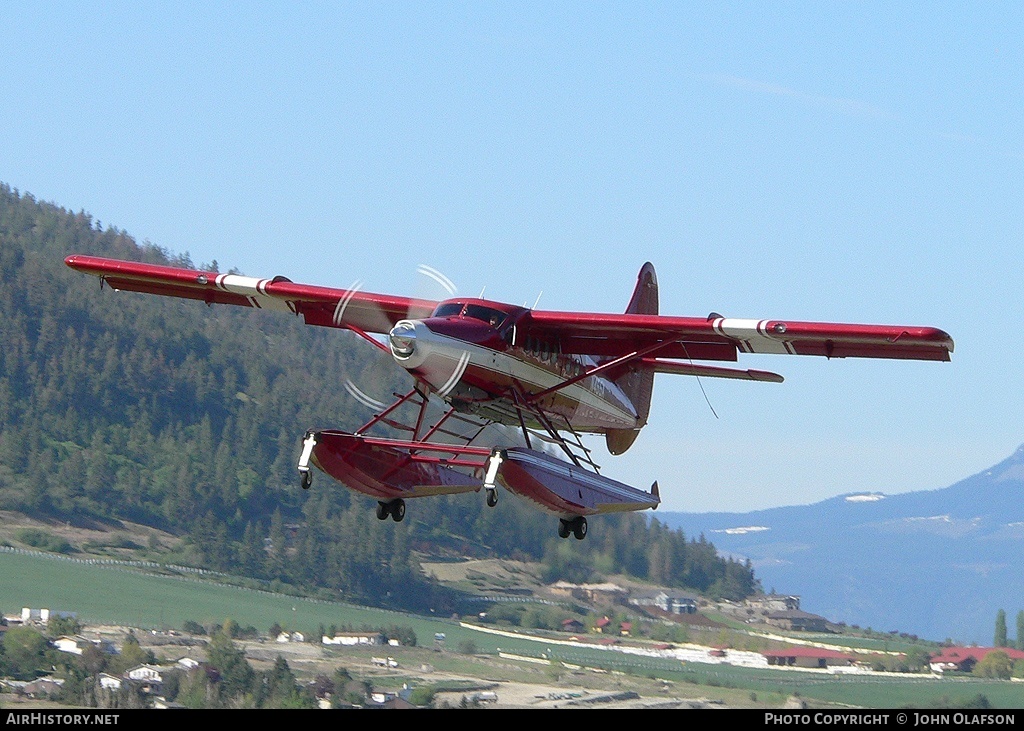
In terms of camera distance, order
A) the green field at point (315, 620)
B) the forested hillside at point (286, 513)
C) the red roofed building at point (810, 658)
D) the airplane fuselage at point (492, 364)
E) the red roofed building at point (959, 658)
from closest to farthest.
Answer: the airplane fuselage at point (492, 364), the green field at point (315, 620), the red roofed building at point (810, 658), the red roofed building at point (959, 658), the forested hillside at point (286, 513)

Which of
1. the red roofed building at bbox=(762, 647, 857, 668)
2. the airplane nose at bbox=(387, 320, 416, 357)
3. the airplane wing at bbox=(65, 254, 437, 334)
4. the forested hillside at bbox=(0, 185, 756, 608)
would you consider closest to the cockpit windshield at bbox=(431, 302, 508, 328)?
the airplane wing at bbox=(65, 254, 437, 334)

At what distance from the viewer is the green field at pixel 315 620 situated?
307 feet

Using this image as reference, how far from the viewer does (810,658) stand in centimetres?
10000

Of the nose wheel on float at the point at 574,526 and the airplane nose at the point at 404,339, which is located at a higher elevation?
the airplane nose at the point at 404,339

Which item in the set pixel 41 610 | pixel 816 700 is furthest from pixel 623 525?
pixel 41 610

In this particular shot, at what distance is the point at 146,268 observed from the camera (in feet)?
89.5

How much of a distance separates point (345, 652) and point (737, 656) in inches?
1254

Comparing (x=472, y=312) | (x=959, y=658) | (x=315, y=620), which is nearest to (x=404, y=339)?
(x=472, y=312)

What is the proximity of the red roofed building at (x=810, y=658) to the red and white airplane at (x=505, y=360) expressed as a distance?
2891 inches

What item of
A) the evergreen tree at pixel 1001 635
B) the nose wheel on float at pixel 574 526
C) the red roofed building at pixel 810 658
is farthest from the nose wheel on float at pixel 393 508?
the evergreen tree at pixel 1001 635

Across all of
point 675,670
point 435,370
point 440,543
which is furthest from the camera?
point 440,543

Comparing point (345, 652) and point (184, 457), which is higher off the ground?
point (184, 457)

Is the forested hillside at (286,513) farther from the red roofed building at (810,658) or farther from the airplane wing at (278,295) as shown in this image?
the airplane wing at (278,295)

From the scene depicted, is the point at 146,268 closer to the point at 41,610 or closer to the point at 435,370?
the point at 435,370
